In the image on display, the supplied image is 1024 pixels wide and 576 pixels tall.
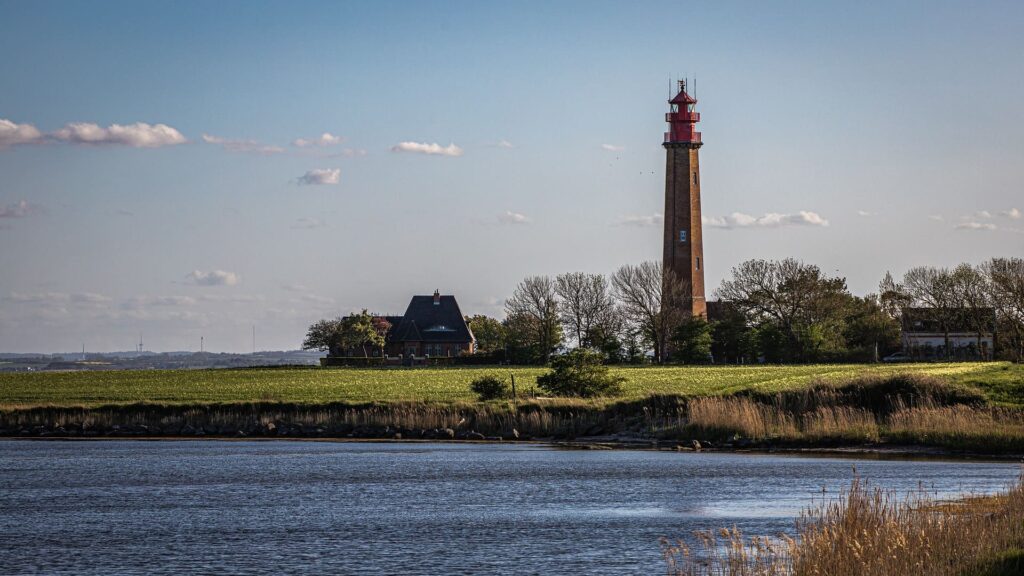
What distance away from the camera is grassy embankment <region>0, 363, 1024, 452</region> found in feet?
142

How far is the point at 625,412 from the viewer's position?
49.3m

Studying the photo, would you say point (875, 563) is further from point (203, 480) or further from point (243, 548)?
point (203, 480)

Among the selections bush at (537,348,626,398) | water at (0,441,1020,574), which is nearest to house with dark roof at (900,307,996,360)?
bush at (537,348,626,398)

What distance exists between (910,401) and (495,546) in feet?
88.2

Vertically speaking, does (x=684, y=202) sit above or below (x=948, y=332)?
above

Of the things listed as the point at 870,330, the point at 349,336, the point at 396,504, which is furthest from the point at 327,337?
the point at 396,504

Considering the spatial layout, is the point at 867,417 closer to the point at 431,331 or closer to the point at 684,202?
the point at 684,202

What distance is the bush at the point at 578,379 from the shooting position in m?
54.1

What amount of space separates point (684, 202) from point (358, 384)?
39081mm

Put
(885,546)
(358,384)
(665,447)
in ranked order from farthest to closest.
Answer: (358,384), (665,447), (885,546)

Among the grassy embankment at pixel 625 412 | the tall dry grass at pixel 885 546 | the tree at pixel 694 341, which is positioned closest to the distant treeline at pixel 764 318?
the tree at pixel 694 341

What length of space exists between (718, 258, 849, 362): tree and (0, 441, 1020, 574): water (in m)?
59.5

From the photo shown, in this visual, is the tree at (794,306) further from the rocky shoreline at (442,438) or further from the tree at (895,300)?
the rocky shoreline at (442,438)

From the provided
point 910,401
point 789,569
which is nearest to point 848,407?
point 910,401
